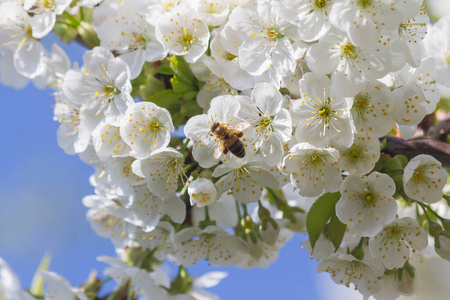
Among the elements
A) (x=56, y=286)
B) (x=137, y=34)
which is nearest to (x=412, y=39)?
(x=137, y=34)

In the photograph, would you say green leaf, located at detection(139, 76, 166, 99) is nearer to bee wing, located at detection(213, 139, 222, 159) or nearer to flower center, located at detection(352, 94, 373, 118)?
bee wing, located at detection(213, 139, 222, 159)

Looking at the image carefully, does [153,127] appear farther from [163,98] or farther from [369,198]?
[369,198]

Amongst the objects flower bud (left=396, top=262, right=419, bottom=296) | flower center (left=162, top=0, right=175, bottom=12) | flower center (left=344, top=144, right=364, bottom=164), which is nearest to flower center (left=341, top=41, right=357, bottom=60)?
flower center (left=344, top=144, right=364, bottom=164)

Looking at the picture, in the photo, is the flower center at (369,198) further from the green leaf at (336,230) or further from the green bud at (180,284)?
the green bud at (180,284)

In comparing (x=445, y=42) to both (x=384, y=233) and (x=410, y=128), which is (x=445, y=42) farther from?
(x=384, y=233)

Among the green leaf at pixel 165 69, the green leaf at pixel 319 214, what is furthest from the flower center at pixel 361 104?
the green leaf at pixel 165 69

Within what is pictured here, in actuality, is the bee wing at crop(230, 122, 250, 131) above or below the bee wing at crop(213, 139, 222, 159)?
above

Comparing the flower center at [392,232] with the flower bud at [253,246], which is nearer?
the flower center at [392,232]
